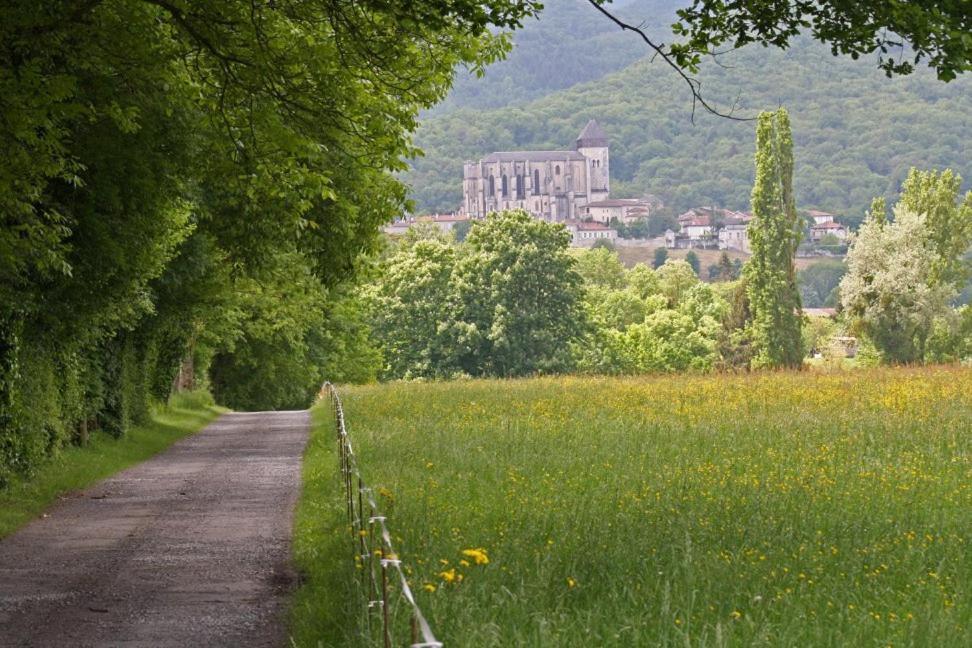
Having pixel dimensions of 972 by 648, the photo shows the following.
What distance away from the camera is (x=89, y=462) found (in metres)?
27.5

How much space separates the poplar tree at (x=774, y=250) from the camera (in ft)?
295

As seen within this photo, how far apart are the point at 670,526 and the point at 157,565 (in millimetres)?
5338

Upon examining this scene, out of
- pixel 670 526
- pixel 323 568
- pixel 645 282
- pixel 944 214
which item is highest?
pixel 944 214

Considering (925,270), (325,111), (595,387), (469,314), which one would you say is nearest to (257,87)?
(325,111)

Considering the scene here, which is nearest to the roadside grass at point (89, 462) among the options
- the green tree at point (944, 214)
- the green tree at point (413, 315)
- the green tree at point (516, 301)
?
the green tree at point (413, 315)

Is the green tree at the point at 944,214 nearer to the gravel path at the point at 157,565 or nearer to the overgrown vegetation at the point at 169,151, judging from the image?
the overgrown vegetation at the point at 169,151

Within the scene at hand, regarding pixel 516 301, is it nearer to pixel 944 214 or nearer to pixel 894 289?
pixel 894 289

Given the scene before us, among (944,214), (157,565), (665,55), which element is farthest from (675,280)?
(665,55)

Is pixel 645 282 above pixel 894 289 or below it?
above

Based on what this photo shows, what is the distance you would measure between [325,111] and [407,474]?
5.72m

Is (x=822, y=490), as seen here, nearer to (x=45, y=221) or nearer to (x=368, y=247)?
(x=368, y=247)

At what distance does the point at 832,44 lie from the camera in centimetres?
1295

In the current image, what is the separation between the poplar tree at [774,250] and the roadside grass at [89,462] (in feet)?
164

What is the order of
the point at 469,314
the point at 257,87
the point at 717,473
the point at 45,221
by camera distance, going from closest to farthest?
the point at 257,87, the point at 717,473, the point at 45,221, the point at 469,314
